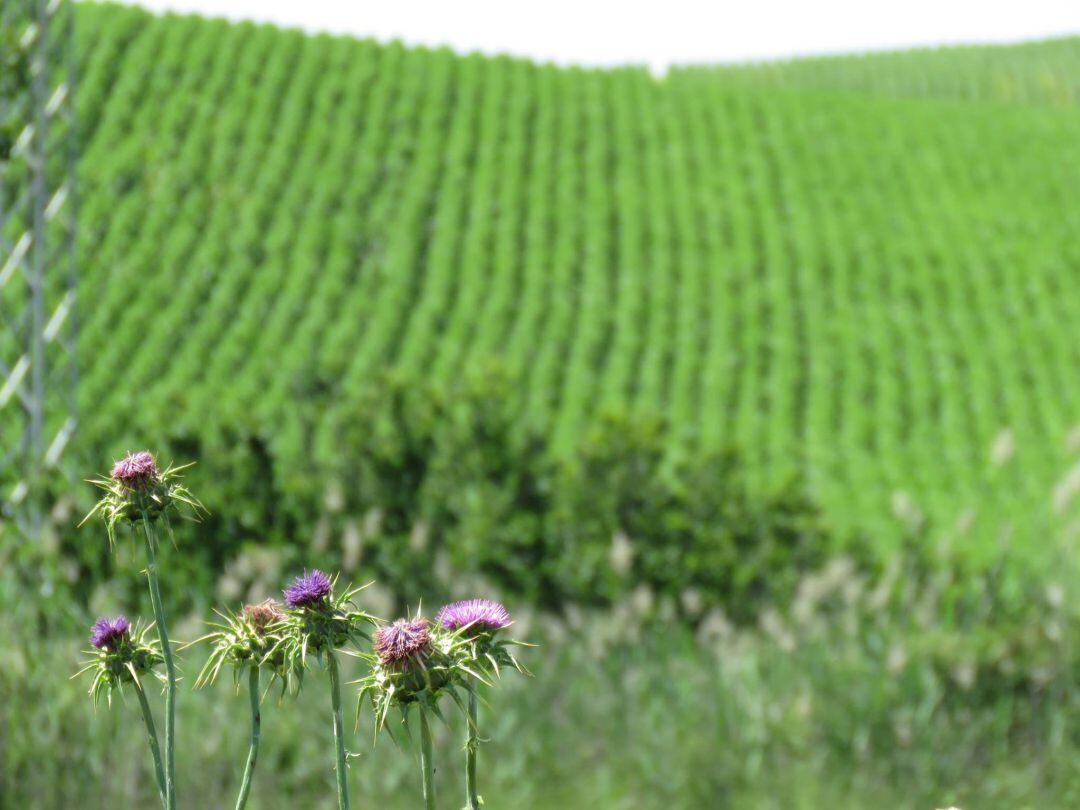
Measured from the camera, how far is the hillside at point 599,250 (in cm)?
1689

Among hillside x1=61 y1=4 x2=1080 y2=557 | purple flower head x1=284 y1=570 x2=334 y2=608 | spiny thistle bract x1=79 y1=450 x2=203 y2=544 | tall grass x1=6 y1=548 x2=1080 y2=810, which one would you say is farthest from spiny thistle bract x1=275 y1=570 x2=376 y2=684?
hillside x1=61 y1=4 x2=1080 y2=557

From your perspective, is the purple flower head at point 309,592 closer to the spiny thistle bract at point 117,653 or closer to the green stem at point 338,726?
the green stem at point 338,726

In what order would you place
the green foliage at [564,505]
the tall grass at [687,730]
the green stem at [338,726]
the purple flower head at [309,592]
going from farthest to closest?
1. the green foliage at [564,505]
2. the tall grass at [687,730]
3. the purple flower head at [309,592]
4. the green stem at [338,726]

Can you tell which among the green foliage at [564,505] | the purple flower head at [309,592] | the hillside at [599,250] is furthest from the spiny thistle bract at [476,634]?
the hillside at [599,250]

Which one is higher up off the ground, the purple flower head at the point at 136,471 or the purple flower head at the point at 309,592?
the purple flower head at the point at 136,471

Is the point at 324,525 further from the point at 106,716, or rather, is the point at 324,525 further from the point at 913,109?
the point at 913,109

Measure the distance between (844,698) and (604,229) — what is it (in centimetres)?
1738

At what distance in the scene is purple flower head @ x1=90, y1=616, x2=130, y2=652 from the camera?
1244 millimetres

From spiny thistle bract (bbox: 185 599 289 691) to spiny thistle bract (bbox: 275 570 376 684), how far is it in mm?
38

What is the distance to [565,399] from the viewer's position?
55.8 ft

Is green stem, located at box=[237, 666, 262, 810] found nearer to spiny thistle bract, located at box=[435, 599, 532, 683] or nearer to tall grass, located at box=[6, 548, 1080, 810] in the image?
spiny thistle bract, located at box=[435, 599, 532, 683]

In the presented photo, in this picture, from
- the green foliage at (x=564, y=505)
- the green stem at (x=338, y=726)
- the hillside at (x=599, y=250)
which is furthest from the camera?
the hillside at (x=599, y=250)

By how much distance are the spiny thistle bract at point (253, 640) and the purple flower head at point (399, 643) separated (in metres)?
0.14

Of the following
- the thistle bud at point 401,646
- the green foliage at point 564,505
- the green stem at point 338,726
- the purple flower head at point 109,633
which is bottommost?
the green stem at point 338,726
